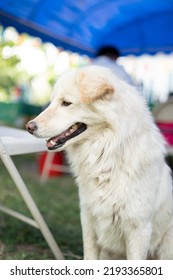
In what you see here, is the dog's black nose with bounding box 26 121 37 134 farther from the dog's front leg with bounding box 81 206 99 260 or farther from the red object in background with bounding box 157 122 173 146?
the red object in background with bounding box 157 122 173 146

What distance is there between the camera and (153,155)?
2771mm

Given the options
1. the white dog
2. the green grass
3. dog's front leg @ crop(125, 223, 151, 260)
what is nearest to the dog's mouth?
the white dog

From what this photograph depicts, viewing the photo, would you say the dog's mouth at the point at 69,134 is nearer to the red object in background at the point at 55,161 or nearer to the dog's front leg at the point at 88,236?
the dog's front leg at the point at 88,236

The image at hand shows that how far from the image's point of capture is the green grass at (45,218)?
3.67 m

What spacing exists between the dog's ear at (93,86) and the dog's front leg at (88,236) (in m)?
0.75

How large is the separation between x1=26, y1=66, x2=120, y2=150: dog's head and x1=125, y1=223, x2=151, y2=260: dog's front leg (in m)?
0.62

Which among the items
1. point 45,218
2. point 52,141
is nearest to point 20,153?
point 52,141

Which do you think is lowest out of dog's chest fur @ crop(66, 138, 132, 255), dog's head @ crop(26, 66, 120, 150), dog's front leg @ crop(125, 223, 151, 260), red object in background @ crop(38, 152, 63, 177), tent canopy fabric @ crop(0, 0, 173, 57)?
red object in background @ crop(38, 152, 63, 177)

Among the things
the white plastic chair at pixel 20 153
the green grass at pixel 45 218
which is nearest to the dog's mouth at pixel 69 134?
the white plastic chair at pixel 20 153

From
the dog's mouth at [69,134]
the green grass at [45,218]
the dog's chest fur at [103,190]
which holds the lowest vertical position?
the green grass at [45,218]

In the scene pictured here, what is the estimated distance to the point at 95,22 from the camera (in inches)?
306

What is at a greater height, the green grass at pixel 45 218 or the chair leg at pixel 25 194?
the chair leg at pixel 25 194

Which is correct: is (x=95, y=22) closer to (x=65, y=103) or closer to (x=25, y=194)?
(x=25, y=194)

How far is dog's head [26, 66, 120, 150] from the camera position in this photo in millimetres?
2537
